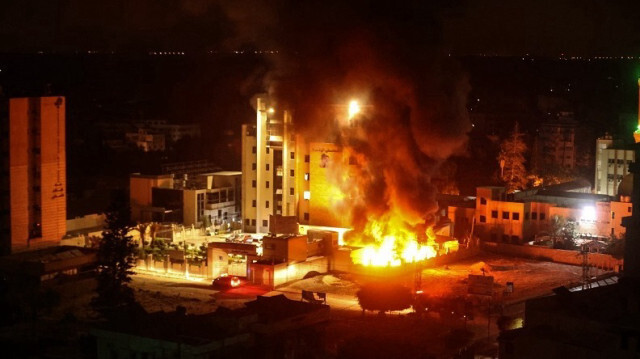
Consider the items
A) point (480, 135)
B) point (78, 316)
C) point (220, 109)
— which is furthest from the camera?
point (220, 109)

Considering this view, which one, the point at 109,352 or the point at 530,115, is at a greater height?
the point at 530,115

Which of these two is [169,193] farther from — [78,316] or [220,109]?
[220,109]

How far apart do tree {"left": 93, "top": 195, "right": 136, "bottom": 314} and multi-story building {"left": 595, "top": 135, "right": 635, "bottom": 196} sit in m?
25.2

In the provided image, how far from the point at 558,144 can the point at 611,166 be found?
15463 mm

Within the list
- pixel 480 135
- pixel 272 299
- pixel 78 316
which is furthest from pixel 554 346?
pixel 480 135

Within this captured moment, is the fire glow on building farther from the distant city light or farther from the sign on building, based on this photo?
the distant city light

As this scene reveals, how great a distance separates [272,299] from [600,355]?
24.7 feet

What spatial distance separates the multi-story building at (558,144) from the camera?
57750 millimetres

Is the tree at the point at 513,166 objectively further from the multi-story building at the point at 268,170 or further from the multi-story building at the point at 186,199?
the multi-story building at the point at 186,199

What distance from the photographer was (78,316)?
23219 mm

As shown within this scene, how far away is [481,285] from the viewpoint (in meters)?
24.3

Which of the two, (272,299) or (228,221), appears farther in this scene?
(228,221)

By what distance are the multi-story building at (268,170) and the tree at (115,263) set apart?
9.01 m

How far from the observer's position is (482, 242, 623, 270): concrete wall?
2861 cm
